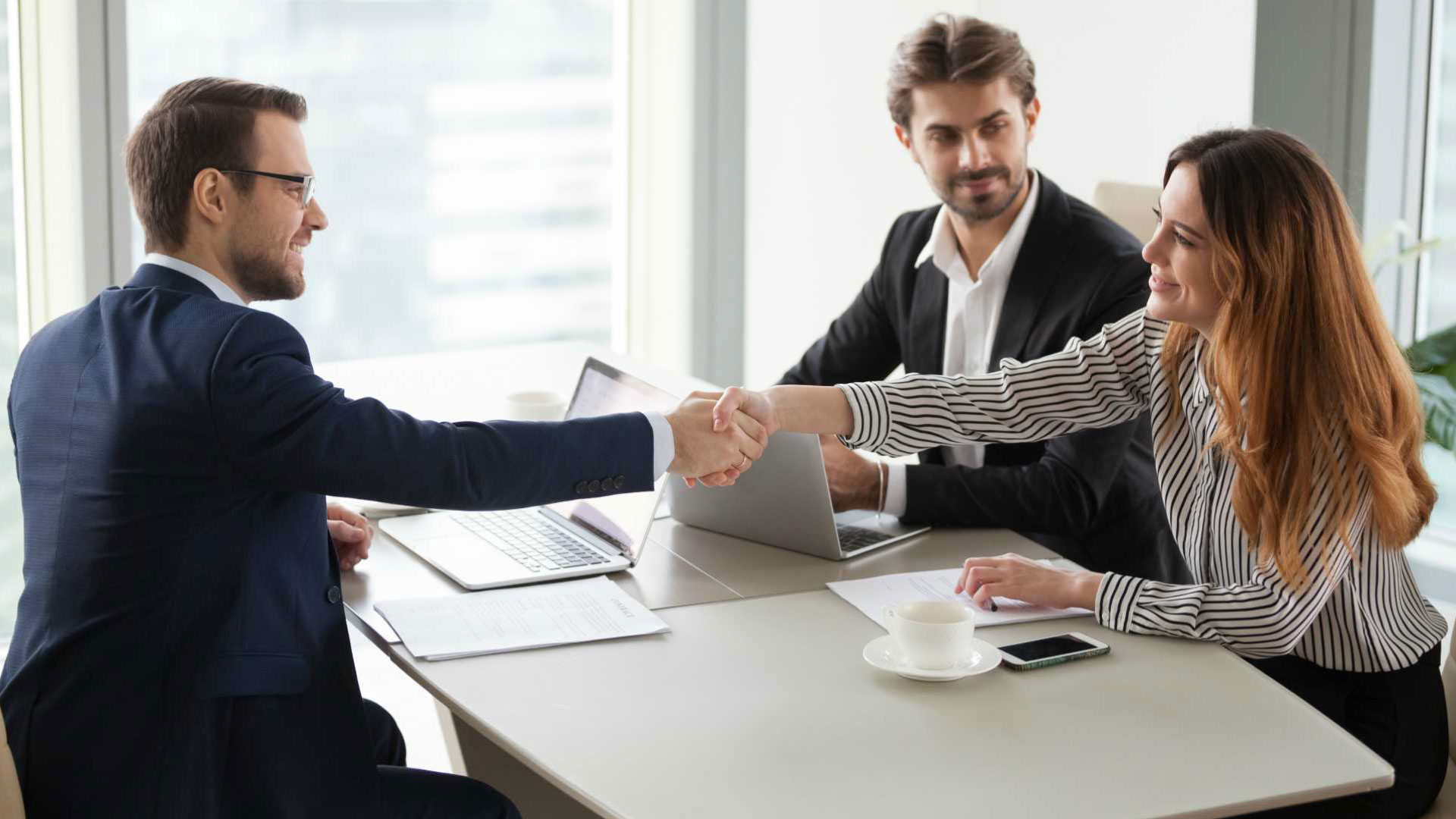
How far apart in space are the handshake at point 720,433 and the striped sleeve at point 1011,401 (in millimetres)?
181

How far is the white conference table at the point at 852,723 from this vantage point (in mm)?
1349

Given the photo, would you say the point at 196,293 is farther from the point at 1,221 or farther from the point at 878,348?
the point at 1,221

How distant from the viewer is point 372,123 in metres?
4.02

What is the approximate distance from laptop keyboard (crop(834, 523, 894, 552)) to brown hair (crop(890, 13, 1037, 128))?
2.93ft

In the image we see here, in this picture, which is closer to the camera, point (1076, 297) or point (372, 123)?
point (1076, 297)

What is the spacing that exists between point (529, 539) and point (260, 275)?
1.89ft

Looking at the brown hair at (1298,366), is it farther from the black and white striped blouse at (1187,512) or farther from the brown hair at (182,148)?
the brown hair at (182,148)

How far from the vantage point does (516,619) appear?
1.80 meters

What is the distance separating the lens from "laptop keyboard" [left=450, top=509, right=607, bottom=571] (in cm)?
203

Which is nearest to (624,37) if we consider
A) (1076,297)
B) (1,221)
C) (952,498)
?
(1,221)

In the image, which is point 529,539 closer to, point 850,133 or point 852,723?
point 852,723

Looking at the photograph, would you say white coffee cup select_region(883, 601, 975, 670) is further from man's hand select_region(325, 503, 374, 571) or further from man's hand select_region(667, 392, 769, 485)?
man's hand select_region(325, 503, 374, 571)

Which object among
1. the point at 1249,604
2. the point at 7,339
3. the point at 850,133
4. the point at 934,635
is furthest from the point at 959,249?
the point at 7,339

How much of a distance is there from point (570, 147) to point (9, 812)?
3.10 metres
